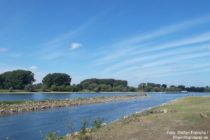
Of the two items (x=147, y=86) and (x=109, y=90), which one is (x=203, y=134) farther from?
(x=147, y=86)

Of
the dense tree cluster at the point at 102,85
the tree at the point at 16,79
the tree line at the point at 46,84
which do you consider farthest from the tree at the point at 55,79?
the dense tree cluster at the point at 102,85

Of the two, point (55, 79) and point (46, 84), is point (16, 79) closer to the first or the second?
point (46, 84)

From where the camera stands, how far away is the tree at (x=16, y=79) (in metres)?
145

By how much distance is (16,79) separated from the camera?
14438cm

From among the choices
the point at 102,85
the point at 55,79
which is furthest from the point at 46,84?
the point at 102,85

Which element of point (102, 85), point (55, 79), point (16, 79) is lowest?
point (102, 85)

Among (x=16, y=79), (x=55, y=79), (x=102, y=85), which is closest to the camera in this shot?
(x=16, y=79)

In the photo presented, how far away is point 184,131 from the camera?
501 inches

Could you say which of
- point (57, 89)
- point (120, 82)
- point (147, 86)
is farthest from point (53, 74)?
point (147, 86)

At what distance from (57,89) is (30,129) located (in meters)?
123

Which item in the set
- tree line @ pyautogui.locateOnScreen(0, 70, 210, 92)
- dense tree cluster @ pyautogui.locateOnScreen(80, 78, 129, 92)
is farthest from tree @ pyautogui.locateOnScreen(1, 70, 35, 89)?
dense tree cluster @ pyautogui.locateOnScreen(80, 78, 129, 92)

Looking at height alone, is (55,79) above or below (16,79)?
above

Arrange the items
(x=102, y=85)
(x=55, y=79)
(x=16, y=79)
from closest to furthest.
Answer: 1. (x=16, y=79)
2. (x=55, y=79)
3. (x=102, y=85)

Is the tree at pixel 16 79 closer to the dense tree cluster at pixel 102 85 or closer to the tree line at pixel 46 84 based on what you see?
the tree line at pixel 46 84
